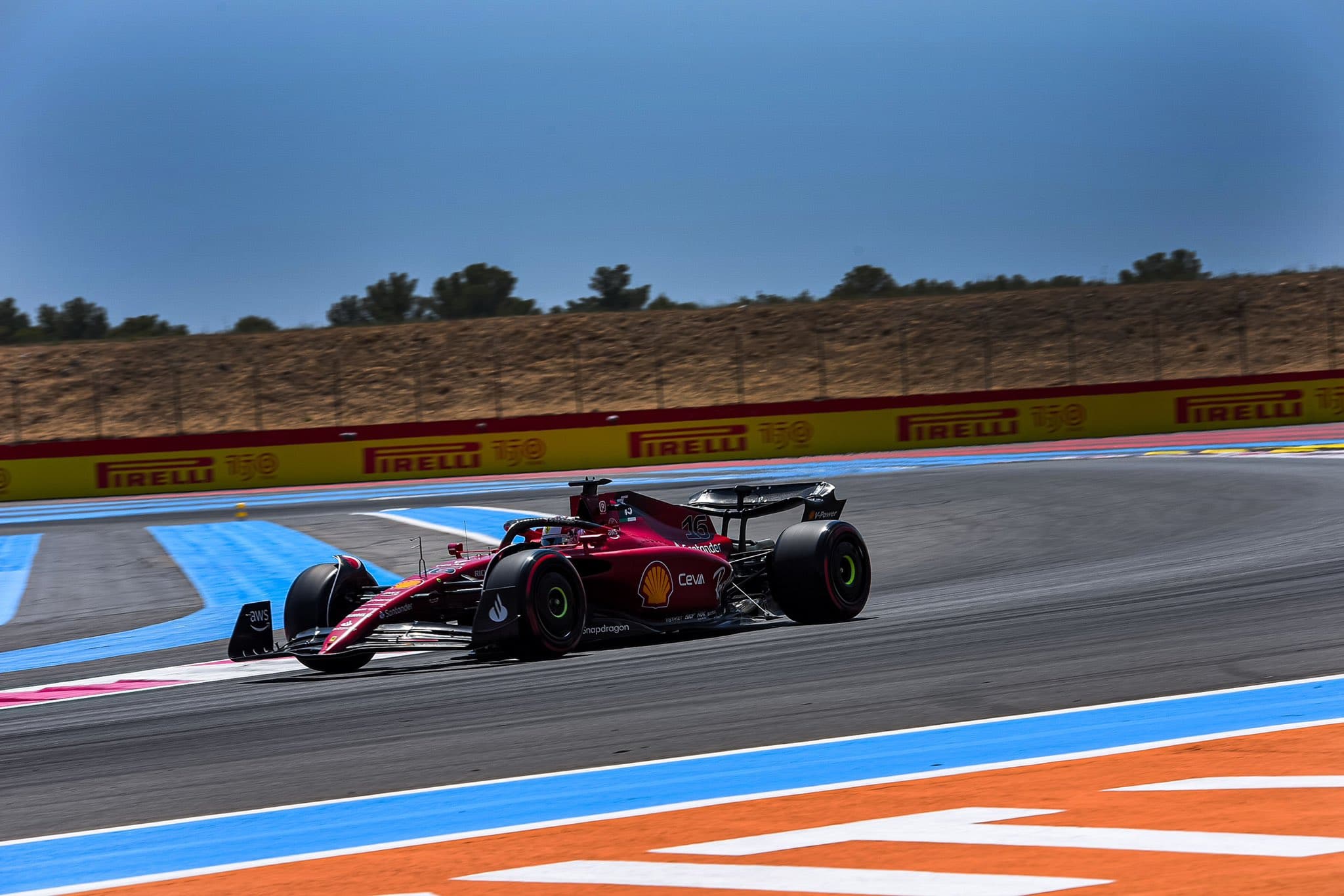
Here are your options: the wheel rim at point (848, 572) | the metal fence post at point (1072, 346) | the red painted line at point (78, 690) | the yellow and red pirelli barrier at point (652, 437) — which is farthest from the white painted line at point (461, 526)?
the metal fence post at point (1072, 346)

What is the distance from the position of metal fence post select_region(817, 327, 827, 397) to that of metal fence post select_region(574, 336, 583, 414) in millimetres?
9370

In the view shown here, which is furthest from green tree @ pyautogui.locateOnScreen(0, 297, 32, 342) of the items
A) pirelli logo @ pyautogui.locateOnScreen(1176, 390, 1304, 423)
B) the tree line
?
pirelli logo @ pyautogui.locateOnScreen(1176, 390, 1304, 423)

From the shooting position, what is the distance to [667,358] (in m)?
60.2

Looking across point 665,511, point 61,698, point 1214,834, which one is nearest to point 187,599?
point 61,698

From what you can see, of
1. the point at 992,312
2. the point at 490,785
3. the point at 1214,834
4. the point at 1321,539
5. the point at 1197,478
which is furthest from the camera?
the point at 992,312

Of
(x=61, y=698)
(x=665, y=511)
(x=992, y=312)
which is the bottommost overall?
(x=61, y=698)

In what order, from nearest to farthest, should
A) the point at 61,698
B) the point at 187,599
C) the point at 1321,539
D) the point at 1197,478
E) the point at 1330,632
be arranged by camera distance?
the point at 1330,632
the point at 61,698
the point at 1321,539
the point at 187,599
the point at 1197,478

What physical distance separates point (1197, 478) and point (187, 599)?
1505 centimetres

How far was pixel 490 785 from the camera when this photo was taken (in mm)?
5812

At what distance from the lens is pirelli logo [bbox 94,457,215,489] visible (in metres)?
36.4

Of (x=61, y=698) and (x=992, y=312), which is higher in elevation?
(x=992, y=312)

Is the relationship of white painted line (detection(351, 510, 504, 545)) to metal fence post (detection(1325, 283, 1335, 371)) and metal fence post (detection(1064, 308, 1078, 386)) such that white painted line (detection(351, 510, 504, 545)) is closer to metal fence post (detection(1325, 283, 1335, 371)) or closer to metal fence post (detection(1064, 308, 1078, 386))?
metal fence post (detection(1064, 308, 1078, 386))

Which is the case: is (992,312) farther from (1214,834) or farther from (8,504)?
(1214,834)

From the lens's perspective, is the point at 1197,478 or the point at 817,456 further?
the point at 817,456
